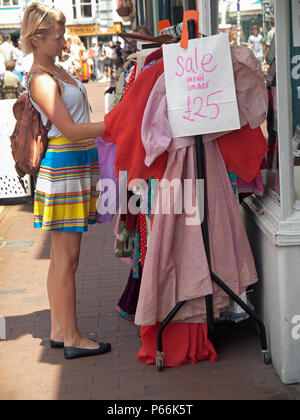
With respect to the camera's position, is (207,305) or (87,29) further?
(87,29)

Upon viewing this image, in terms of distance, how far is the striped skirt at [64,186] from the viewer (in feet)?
12.8

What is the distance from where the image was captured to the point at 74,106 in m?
3.88

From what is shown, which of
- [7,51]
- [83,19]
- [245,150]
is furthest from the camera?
[83,19]

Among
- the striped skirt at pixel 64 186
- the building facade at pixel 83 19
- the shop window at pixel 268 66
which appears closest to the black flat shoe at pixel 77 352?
the striped skirt at pixel 64 186

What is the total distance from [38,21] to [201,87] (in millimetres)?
1001

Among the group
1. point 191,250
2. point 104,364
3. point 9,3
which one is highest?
point 9,3

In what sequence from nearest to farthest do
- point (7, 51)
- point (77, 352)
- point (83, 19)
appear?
point (77, 352) → point (7, 51) → point (83, 19)

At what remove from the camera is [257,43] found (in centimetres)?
414

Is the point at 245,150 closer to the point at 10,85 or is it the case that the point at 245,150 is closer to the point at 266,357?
the point at 266,357

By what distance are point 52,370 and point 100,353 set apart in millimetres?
336

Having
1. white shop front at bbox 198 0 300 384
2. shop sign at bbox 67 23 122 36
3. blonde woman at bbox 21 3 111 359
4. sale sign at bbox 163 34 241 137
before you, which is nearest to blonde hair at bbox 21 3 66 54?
blonde woman at bbox 21 3 111 359

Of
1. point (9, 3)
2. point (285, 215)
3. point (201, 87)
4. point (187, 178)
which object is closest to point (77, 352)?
point (187, 178)

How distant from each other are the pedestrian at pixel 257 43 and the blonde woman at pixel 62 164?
989mm
